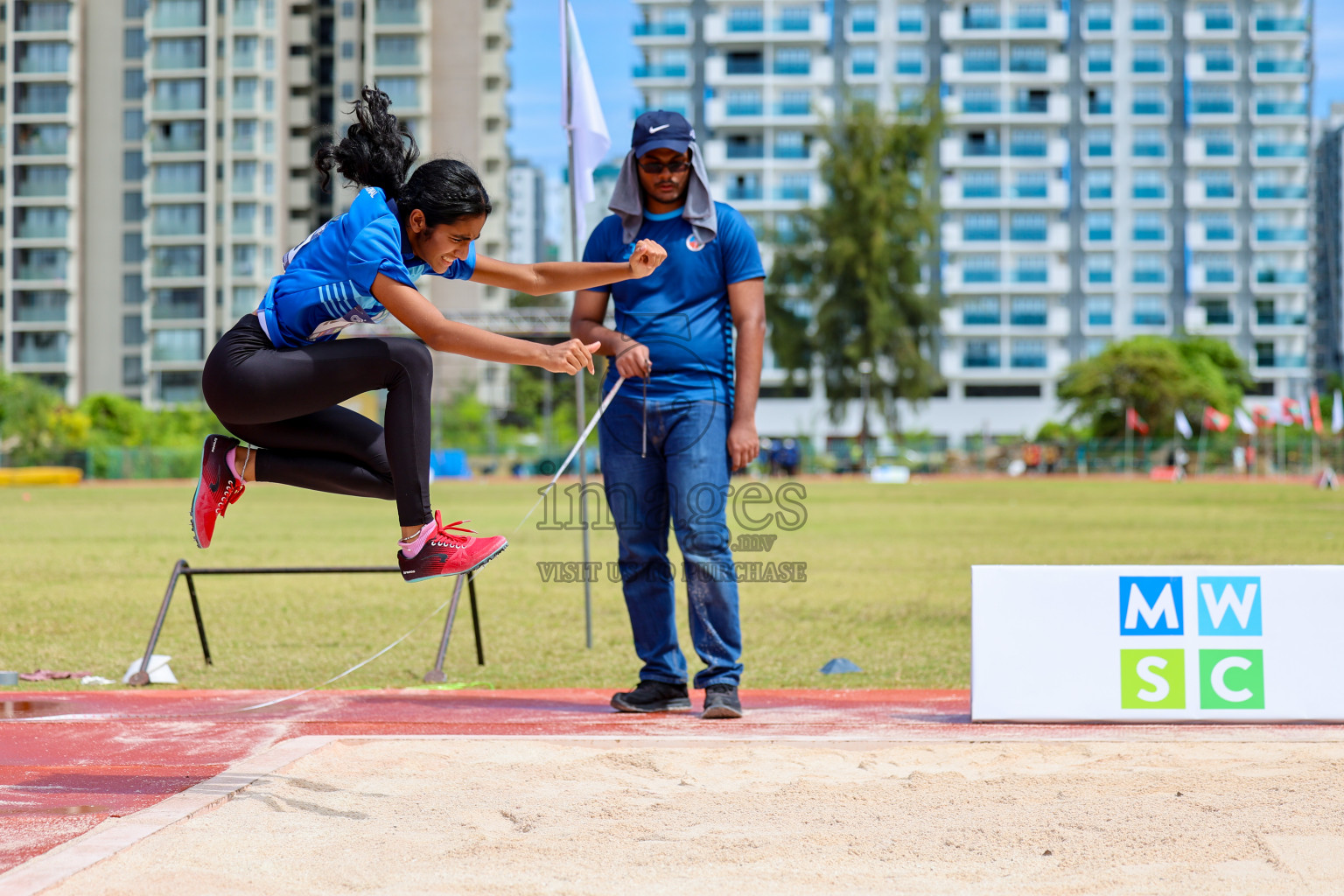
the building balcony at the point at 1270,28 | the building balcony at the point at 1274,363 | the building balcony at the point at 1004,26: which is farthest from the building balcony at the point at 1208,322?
the building balcony at the point at 1004,26

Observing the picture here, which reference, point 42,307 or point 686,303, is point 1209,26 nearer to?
point 42,307

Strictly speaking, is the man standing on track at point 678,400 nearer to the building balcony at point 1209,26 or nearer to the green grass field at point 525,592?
the green grass field at point 525,592

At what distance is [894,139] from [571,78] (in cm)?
5288

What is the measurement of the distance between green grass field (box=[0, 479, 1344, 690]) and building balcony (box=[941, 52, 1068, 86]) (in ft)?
177

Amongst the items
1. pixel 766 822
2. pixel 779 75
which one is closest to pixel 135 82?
pixel 779 75

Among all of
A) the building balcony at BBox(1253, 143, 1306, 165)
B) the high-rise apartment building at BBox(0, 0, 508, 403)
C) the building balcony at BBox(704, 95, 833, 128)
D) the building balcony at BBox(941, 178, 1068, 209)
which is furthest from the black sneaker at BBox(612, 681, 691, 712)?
the building balcony at BBox(1253, 143, 1306, 165)

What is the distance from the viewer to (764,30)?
76812 millimetres

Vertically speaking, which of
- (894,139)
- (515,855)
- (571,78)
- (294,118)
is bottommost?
(515,855)

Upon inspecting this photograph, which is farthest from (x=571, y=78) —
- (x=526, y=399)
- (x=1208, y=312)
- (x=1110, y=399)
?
(x=1208, y=312)

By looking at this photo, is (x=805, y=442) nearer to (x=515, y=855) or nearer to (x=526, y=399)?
(x=526, y=399)

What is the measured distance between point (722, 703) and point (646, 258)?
6.49 ft

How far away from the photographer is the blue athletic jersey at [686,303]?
5457 millimetres

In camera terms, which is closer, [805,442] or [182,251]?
[805,442]

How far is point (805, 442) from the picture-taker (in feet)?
194
